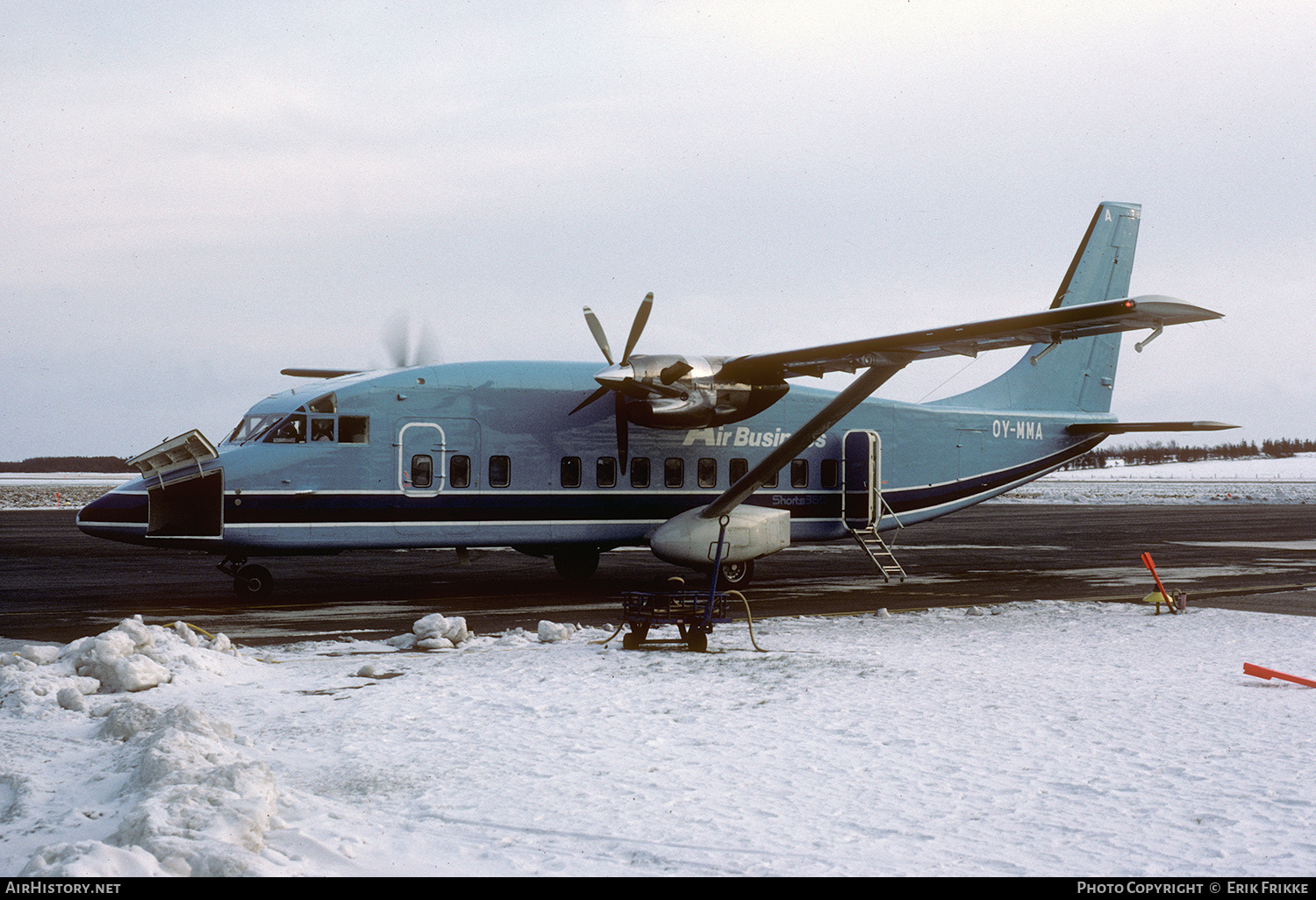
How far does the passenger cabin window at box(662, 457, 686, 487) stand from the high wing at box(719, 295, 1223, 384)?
1.90 m

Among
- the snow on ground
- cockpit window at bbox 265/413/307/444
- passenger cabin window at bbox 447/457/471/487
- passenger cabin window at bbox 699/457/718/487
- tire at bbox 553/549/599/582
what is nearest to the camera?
the snow on ground

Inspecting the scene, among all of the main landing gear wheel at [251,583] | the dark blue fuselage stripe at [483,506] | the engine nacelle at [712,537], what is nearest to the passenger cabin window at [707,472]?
the dark blue fuselage stripe at [483,506]

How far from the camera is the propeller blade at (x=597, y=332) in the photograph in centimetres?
1872

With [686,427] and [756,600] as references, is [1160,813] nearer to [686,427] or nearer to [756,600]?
[756,600]

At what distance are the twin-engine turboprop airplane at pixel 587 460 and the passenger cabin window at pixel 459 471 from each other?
31mm

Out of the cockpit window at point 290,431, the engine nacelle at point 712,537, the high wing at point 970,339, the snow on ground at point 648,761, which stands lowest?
the snow on ground at point 648,761

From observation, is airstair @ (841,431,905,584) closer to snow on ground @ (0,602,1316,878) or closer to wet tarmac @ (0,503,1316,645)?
wet tarmac @ (0,503,1316,645)

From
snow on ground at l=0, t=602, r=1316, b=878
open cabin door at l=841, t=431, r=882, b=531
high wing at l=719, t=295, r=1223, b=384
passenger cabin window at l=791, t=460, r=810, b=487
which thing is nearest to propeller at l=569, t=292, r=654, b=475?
high wing at l=719, t=295, r=1223, b=384

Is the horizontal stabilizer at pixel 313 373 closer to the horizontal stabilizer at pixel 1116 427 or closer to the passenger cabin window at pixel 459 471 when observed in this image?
the passenger cabin window at pixel 459 471

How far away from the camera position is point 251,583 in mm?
16484

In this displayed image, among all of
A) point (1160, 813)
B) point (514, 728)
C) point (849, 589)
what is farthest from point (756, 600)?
point (1160, 813)

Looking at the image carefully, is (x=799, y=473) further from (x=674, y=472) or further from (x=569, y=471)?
(x=569, y=471)

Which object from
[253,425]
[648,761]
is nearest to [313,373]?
[253,425]

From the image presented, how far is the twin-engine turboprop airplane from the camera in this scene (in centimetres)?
1567
